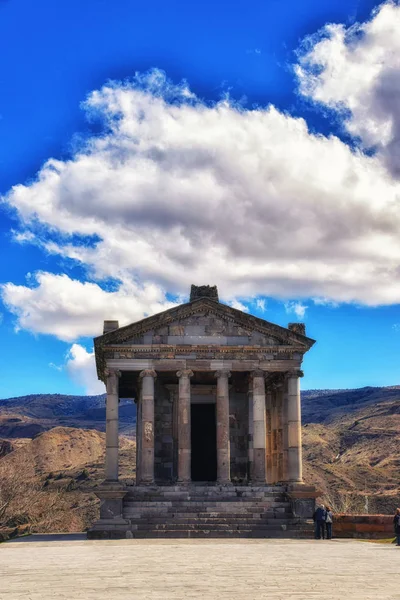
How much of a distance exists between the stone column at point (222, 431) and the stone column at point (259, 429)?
46.5 inches

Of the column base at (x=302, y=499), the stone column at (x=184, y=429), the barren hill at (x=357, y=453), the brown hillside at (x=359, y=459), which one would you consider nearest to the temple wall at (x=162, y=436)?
the stone column at (x=184, y=429)

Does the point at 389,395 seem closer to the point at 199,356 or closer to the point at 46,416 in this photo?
the point at 46,416

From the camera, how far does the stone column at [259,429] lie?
117 ft

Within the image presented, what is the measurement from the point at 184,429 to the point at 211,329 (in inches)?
179

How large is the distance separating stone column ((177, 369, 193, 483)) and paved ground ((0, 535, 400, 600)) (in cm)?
876

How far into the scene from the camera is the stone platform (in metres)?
31.0

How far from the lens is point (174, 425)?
3953 centimetres

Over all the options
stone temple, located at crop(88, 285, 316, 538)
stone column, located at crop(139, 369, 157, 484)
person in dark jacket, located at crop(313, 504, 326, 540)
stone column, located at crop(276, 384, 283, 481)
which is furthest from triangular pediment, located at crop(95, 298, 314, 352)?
person in dark jacket, located at crop(313, 504, 326, 540)

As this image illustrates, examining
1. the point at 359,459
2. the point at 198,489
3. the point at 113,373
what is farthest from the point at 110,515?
the point at 359,459

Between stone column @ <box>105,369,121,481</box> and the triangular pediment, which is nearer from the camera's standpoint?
stone column @ <box>105,369,121,481</box>

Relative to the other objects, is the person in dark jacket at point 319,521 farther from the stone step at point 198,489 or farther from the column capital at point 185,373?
the column capital at point 185,373

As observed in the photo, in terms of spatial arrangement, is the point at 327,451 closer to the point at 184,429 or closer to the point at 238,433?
the point at 238,433

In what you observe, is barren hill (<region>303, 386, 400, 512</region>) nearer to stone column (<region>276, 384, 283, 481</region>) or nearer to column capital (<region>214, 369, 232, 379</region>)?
stone column (<region>276, 384, 283, 481</region>)

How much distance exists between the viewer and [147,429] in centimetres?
3512
